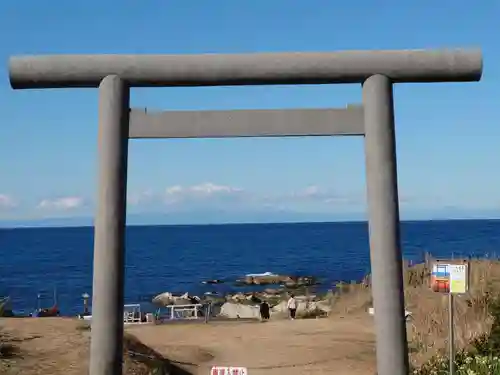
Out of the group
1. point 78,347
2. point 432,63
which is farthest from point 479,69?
point 78,347

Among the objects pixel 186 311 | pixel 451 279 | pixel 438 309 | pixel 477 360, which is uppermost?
pixel 451 279

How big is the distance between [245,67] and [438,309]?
486 inches

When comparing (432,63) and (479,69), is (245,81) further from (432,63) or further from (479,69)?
(479,69)

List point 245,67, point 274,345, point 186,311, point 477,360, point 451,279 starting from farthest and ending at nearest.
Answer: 1. point 186,311
2. point 274,345
3. point 477,360
4. point 451,279
5. point 245,67

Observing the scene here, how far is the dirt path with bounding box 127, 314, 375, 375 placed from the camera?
513 inches

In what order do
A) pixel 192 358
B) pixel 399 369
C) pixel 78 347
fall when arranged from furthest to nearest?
1. pixel 192 358
2. pixel 78 347
3. pixel 399 369

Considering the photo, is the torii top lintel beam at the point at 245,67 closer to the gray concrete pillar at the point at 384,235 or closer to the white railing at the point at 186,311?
the gray concrete pillar at the point at 384,235

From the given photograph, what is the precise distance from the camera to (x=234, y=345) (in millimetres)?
15484

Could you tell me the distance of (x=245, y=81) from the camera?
5.77m

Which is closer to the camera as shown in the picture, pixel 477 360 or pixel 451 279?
pixel 451 279

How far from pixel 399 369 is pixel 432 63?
2684 mm

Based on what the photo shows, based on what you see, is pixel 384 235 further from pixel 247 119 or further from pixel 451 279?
pixel 451 279

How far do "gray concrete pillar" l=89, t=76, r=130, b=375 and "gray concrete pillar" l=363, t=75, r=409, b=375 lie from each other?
2.16 metres

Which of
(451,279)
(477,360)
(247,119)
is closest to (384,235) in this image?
(247,119)
